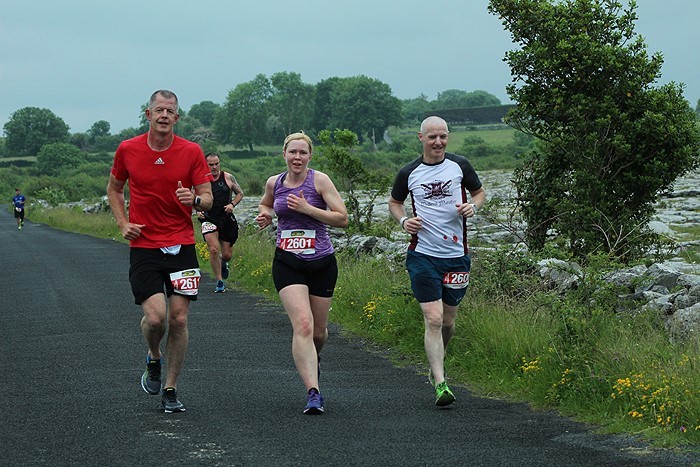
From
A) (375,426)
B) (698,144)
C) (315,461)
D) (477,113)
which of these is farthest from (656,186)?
(477,113)

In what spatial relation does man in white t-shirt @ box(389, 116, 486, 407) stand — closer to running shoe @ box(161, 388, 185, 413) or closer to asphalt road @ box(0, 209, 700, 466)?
asphalt road @ box(0, 209, 700, 466)

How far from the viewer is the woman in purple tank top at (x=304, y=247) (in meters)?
8.48

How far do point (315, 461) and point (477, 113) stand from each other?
148 meters

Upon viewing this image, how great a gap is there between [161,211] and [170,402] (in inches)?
55.7

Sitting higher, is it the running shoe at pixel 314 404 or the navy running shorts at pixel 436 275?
the navy running shorts at pixel 436 275

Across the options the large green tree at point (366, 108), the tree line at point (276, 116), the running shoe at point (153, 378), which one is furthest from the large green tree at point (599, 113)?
the large green tree at point (366, 108)

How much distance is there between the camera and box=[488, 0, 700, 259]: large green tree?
16.2m

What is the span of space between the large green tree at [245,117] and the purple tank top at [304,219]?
494 ft

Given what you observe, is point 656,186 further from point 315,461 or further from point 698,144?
point 315,461

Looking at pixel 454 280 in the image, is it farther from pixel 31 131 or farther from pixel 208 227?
pixel 31 131

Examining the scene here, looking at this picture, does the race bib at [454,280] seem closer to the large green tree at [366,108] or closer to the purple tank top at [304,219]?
the purple tank top at [304,219]

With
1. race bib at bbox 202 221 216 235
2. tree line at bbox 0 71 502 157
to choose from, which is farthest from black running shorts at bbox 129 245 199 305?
tree line at bbox 0 71 502 157

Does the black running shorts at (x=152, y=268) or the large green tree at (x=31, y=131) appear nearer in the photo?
the black running shorts at (x=152, y=268)

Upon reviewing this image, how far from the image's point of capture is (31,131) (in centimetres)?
18038
